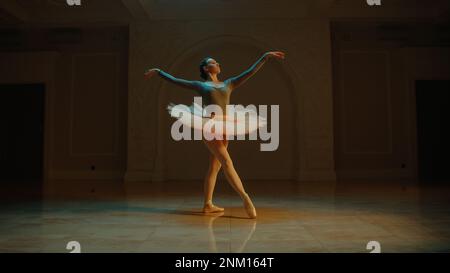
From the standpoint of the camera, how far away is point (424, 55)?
8.68 m

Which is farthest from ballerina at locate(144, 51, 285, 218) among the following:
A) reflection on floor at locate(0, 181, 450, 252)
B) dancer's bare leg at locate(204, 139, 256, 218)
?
reflection on floor at locate(0, 181, 450, 252)

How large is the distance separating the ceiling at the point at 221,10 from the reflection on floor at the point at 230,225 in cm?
477

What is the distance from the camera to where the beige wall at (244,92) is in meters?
8.14

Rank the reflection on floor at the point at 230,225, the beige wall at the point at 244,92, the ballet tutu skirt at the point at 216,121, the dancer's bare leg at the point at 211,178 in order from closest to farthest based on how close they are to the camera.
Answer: the reflection on floor at the point at 230,225
the ballet tutu skirt at the point at 216,121
the dancer's bare leg at the point at 211,178
the beige wall at the point at 244,92

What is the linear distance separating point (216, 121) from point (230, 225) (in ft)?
2.72

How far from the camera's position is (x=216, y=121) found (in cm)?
321

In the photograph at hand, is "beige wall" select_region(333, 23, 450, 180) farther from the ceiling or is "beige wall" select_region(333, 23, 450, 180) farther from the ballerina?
the ballerina

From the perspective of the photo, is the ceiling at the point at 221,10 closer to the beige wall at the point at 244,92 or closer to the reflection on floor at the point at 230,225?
the beige wall at the point at 244,92

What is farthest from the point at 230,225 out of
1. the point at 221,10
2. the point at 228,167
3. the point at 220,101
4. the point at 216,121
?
the point at 221,10

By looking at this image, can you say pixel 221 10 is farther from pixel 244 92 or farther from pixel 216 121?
pixel 216 121

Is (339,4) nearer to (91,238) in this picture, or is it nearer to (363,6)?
(363,6)

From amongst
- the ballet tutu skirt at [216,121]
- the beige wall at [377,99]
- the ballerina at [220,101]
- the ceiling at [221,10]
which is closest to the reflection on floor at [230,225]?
the ballerina at [220,101]
